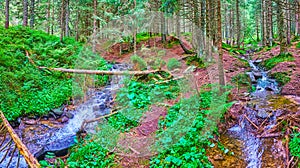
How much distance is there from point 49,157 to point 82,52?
9.13 metres

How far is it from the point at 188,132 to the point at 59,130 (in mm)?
4448

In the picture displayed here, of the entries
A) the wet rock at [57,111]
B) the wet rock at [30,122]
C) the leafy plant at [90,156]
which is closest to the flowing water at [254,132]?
the leafy plant at [90,156]

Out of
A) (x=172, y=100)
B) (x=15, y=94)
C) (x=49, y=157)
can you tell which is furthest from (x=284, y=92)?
(x=15, y=94)

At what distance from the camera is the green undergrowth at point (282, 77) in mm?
9946

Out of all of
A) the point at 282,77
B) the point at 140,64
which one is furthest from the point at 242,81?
the point at 140,64

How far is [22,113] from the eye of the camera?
8.55 m

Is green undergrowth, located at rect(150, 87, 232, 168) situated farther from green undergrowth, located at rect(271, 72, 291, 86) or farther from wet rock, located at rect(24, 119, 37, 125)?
wet rock, located at rect(24, 119, 37, 125)

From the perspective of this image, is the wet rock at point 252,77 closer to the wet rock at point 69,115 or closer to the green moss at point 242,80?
the green moss at point 242,80

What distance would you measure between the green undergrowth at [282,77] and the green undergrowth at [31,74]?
829 cm

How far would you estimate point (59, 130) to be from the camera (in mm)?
8156

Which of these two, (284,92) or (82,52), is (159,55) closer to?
(82,52)

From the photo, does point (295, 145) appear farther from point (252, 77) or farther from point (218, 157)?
point (252, 77)

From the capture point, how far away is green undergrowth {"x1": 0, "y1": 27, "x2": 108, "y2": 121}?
8.87m

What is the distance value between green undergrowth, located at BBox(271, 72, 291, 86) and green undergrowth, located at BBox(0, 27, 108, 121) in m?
8.29
